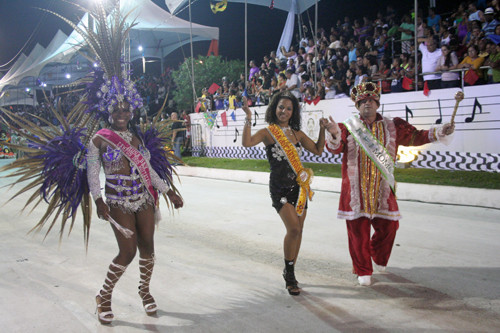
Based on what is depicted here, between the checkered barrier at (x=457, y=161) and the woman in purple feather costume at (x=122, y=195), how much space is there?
7.66 m

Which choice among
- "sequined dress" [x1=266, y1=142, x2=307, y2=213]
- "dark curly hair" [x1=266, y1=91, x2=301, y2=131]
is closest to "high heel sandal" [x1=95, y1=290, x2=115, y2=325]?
"sequined dress" [x1=266, y1=142, x2=307, y2=213]

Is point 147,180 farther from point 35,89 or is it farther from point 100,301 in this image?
point 35,89

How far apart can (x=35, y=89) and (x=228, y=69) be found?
71.9ft

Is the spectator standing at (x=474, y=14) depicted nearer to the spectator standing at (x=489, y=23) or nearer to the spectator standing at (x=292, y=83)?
the spectator standing at (x=489, y=23)

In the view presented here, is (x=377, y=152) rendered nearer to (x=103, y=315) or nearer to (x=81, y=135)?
(x=81, y=135)

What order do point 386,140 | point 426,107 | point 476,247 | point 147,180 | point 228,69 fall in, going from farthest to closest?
point 228,69, point 426,107, point 476,247, point 386,140, point 147,180

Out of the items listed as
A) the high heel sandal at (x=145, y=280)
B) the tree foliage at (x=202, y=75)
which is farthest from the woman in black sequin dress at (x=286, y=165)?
the tree foliage at (x=202, y=75)

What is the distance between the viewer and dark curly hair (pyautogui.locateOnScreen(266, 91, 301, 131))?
4.19 m

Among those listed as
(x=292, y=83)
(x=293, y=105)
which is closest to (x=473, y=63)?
(x=292, y=83)

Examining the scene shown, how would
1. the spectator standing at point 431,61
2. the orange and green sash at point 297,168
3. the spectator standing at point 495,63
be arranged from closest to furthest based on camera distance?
the orange and green sash at point 297,168 < the spectator standing at point 495,63 < the spectator standing at point 431,61

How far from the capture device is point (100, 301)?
3.46m

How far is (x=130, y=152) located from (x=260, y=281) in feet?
5.87

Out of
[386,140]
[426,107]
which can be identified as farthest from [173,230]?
[426,107]

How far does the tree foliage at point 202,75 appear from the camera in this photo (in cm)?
1992
